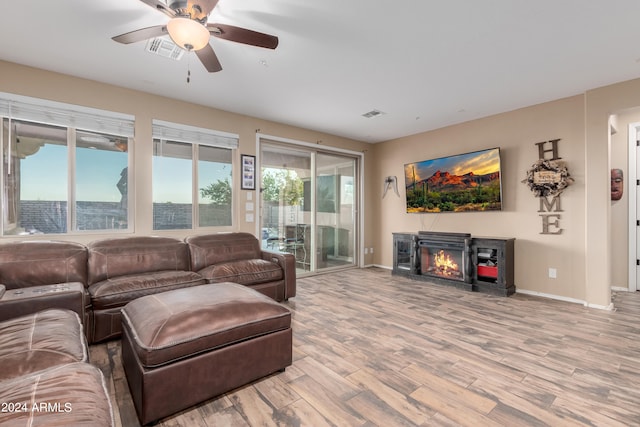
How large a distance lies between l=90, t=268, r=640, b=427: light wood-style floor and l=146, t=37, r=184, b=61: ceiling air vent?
271 cm

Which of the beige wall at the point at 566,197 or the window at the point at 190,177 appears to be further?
the window at the point at 190,177

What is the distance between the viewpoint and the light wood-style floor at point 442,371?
1668 mm

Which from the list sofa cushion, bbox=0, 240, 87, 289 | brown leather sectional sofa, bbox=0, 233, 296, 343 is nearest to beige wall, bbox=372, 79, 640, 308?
brown leather sectional sofa, bbox=0, 233, 296, 343

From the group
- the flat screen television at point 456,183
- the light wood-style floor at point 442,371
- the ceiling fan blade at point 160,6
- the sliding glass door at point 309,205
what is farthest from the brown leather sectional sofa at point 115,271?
the flat screen television at point 456,183

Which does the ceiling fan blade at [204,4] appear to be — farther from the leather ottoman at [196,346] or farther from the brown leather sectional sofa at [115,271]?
the brown leather sectional sofa at [115,271]

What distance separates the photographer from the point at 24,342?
1.44 metres

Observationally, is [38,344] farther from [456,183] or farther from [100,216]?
[456,183]

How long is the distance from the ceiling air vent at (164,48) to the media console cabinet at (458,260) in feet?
14.1

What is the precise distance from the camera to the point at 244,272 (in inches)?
136

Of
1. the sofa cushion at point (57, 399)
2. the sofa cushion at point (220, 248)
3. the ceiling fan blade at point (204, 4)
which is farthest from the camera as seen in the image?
the sofa cushion at point (220, 248)

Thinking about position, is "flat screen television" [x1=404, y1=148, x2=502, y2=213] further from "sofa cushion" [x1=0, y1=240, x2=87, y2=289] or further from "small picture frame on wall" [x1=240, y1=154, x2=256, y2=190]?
"sofa cushion" [x1=0, y1=240, x2=87, y2=289]

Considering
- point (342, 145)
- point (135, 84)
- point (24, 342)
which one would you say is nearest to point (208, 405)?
point (24, 342)

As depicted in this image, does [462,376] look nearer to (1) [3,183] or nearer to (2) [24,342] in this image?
(2) [24,342]

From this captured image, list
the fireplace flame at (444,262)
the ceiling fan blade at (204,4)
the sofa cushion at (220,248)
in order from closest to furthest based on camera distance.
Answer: the ceiling fan blade at (204,4), the sofa cushion at (220,248), the fireplace flame at (444,262)
